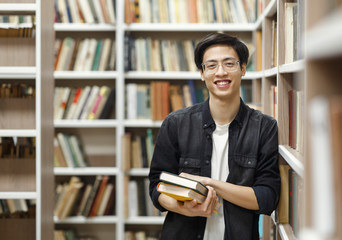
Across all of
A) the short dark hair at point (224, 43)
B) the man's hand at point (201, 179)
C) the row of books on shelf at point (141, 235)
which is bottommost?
the row of books on shelf at point (141, 235)

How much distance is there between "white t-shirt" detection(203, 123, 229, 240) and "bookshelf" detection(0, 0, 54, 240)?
831 millimetres

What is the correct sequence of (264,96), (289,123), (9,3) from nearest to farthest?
(289,123)
(9,3)
(264,96)

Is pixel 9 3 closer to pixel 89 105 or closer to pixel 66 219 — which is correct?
pixel 89 105

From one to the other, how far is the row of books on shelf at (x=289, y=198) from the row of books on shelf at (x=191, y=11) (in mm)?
1827

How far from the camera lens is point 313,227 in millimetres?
776

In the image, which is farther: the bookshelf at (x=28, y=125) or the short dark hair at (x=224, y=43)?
the bookshelf at (x=28, y=125)

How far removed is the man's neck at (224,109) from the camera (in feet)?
5.68

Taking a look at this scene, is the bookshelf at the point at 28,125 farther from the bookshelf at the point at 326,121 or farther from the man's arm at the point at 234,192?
the bookshelf at the point at 326,121

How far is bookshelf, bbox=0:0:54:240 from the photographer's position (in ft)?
6.63

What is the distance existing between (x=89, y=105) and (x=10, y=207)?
1.30 m

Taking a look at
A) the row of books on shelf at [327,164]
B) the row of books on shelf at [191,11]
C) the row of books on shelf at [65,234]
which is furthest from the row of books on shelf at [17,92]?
the row of books on shelf at [327,164]

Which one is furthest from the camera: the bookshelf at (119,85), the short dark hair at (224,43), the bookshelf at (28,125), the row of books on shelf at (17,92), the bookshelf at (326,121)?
the bookshelf at (119,85)

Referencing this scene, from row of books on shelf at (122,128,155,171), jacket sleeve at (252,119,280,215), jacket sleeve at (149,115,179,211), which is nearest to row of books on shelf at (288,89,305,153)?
jacket sleeve at (252,119,280,215)

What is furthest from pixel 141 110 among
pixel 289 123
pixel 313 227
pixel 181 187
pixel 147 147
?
pixel 313 227
